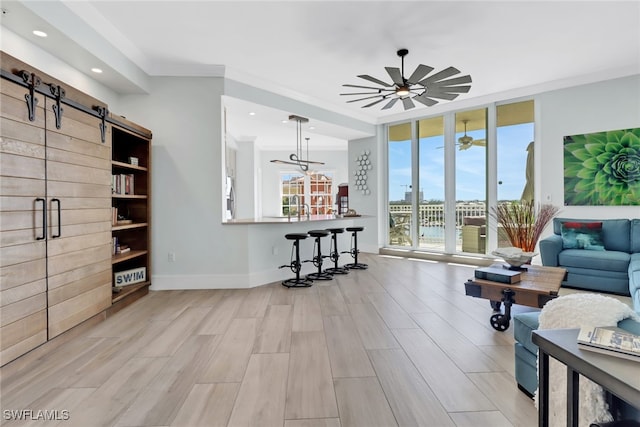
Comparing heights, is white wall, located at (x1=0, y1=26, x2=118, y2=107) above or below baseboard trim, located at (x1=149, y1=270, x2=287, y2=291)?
above

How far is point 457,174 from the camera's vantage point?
6.11 metres

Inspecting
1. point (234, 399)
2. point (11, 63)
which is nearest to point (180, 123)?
point (11, 63)

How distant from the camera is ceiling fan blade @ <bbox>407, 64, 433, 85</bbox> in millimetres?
3147

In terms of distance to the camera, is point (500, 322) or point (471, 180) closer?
point (500, 322)

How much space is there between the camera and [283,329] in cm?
279

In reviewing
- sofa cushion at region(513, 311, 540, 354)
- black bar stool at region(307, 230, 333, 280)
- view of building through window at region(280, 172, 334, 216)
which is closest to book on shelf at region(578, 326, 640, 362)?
sofa cushion at region(513, 311, 540, 354)

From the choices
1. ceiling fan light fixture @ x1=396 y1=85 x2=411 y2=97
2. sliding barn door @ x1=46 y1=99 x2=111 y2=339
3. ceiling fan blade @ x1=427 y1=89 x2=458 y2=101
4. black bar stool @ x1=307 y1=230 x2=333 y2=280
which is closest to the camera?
sliding barn door @ x1=46 y1=99 x2=111 y2=339

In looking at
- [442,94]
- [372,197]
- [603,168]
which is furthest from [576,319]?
[372,197]

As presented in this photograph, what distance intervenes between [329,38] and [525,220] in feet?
13.8

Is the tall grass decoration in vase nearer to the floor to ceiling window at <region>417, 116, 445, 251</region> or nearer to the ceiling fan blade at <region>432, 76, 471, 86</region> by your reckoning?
the floor to ceiling window at <region>417, 116, 445, 251</region>

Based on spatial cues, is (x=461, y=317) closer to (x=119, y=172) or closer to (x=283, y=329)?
(x=283, y=329)

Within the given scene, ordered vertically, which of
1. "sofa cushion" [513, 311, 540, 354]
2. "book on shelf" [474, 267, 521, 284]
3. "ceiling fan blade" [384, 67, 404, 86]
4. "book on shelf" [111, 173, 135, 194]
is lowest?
"sofa cushion" [513, 311, 540, 354]

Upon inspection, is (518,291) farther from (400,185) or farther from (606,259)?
(400,185)

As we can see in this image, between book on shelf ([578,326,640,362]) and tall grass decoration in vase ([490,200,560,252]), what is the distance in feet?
15.2
